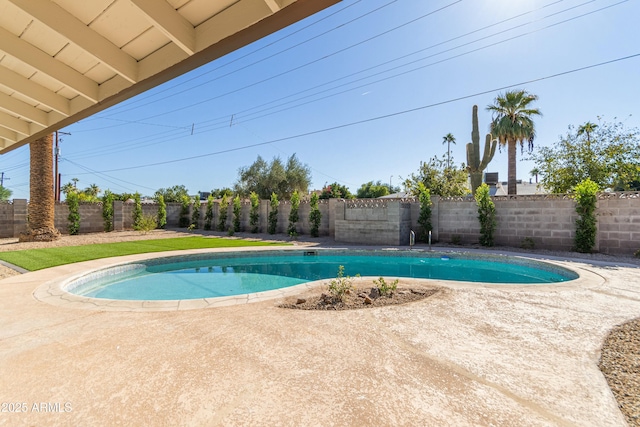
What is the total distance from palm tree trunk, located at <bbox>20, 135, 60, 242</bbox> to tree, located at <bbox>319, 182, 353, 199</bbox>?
897 inches

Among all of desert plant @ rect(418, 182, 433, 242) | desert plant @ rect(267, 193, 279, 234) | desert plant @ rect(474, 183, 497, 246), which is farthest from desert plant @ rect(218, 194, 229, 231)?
desert plant @ rect(474, 183, 497, 246)

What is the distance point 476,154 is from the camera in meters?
16.0

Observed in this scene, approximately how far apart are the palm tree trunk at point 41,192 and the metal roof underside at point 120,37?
10.9 meters

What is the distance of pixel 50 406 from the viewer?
7.52ft

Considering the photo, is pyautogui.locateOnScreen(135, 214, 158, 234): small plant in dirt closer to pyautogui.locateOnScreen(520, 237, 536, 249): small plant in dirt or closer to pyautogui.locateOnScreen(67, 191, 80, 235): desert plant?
pyautogui.locateOnScreen(67, 191, 80, 235): desert plant

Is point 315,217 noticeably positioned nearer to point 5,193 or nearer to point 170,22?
point 170,22

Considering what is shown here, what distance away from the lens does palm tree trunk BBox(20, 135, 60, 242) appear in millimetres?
12227

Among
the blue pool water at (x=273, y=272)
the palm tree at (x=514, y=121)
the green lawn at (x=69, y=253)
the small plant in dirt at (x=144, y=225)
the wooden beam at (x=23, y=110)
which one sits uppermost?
the palm tree at (x=514, y=121)

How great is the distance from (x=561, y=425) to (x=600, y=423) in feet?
0.96

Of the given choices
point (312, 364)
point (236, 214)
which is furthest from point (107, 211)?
point (312, 364)

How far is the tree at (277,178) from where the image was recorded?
30156mm

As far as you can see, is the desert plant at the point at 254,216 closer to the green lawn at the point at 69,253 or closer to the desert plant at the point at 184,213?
the green lawn at the point at 69,253

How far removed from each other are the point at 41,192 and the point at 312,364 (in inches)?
602

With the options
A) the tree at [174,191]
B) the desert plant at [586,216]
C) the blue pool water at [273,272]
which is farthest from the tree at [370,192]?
the desert plant at [586,216]
